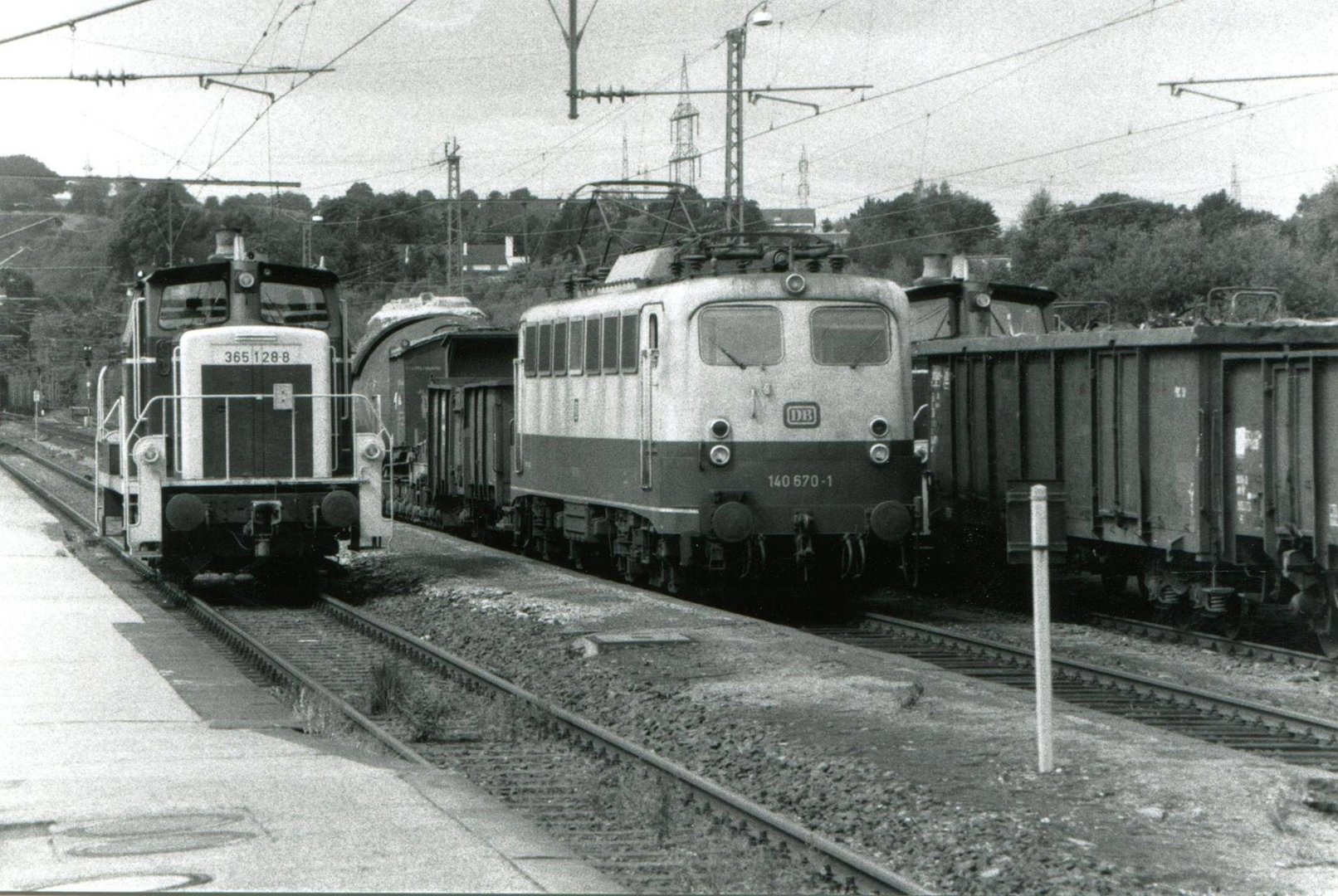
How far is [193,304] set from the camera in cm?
1888

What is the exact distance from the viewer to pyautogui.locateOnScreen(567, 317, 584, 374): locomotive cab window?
1917 centimetres

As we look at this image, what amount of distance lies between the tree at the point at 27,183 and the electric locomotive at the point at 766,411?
11867mm

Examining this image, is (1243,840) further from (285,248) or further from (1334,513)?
(285,248)

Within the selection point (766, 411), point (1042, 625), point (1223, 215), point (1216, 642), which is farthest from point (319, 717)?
point (1223, 215)

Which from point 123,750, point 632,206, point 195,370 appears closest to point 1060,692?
point 123,750

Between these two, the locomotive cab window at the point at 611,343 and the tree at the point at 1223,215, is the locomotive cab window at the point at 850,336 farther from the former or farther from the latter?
the tree at the point at 1223,215

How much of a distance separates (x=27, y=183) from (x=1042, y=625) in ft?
88.2

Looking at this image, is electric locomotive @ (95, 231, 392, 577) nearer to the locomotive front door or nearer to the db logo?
the locomotive front door

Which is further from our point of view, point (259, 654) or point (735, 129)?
point (735, 129)

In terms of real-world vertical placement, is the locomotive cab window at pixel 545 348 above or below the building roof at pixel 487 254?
below

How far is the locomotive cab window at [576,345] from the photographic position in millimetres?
19172

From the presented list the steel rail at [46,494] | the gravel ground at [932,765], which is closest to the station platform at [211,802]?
the gravel ground at [932,765]

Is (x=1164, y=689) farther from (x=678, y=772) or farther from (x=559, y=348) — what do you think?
(x=559, y=348)

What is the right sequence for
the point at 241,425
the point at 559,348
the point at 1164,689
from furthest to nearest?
the point at 559,348
the point at 241,425
the point at 1164,689
